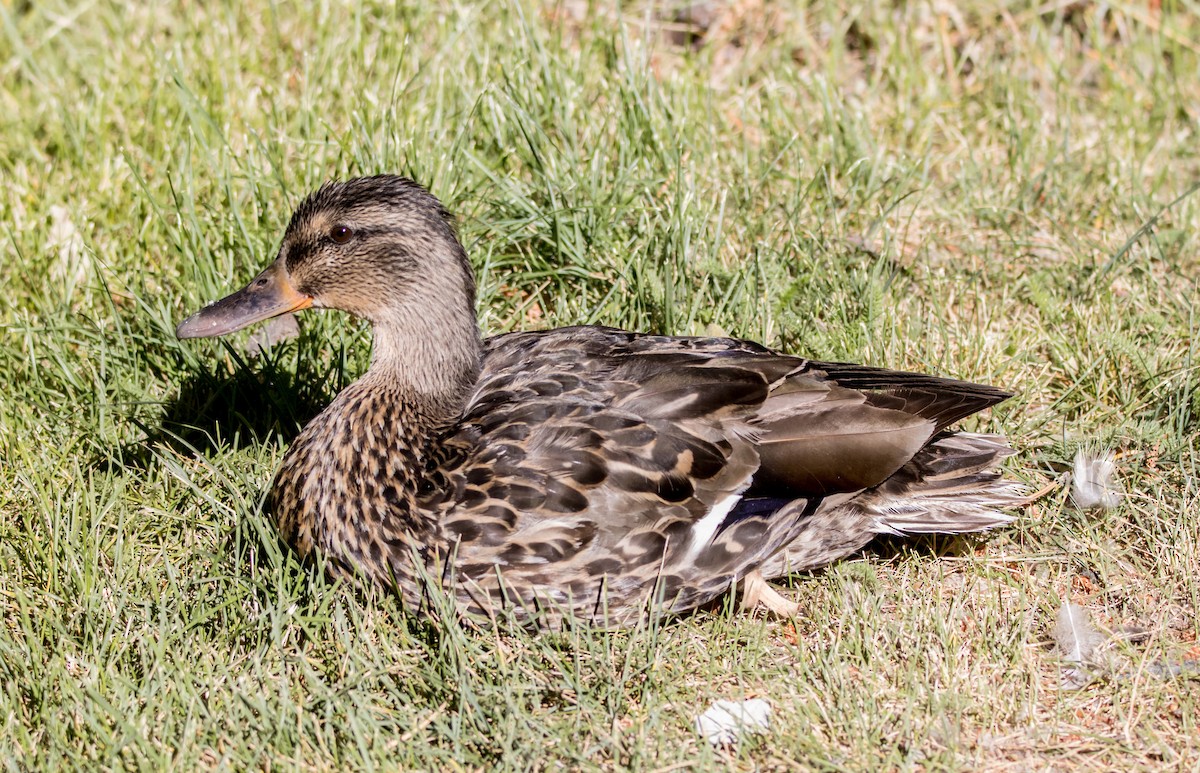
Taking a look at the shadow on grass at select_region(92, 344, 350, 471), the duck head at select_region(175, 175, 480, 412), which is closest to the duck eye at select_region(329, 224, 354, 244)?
the duck head at select_region(175, 175, 480, 412)

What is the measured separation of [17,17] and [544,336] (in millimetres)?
4174

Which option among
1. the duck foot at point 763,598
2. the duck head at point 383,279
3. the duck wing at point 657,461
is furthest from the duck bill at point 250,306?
the duck foot at point 763,598

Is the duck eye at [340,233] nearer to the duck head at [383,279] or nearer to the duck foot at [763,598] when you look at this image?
the duck head at [383,279]

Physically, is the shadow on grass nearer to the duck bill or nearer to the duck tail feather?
the duck bill

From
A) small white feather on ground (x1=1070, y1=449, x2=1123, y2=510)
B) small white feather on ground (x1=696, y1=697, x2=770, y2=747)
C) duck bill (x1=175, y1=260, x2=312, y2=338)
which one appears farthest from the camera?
small white feather on ground (x1=1070, y1=449, x2=1123, y2=510)

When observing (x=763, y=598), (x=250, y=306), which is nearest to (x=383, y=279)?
(x=250, y=306)

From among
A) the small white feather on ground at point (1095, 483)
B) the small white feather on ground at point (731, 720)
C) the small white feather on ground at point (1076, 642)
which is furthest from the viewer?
the small white feather on ground at point (1095, 483)

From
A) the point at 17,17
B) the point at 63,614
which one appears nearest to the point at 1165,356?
the point at 63,614

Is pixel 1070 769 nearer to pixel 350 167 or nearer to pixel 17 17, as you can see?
pixel 350 167

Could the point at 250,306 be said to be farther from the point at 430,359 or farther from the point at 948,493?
the point at 948,493

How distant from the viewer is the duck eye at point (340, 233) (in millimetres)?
3971

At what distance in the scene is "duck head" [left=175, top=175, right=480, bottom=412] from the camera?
3977 millimetres

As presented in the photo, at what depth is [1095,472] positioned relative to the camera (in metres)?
4.23

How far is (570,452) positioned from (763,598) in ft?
2.39
